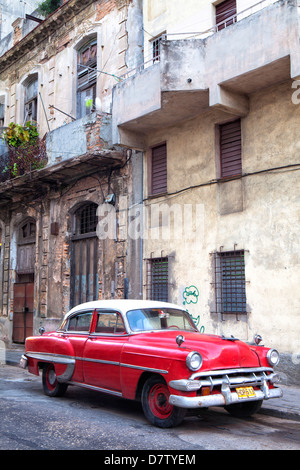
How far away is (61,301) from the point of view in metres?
15.1

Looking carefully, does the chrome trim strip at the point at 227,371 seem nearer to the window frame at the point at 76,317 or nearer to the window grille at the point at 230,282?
the window frame at the point at 76,317

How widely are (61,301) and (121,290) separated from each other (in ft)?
9.79

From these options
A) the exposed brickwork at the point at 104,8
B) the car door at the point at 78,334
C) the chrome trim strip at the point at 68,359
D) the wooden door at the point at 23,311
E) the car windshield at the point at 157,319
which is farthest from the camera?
the wooden door at the point at 23,311

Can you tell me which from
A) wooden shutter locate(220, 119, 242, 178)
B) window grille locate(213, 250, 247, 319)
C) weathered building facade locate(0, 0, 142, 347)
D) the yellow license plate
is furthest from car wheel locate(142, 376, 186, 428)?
weathered building facade locate(0, 0, 142, 347)

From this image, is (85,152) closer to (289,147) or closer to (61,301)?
(61,301)

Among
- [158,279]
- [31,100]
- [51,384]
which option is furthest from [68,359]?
[31,100]

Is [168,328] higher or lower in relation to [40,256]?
lower

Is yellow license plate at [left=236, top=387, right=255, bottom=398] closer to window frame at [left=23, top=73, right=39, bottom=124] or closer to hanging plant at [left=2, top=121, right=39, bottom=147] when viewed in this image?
hanging plant at [left=2, top=121, right=39, bottom=147]

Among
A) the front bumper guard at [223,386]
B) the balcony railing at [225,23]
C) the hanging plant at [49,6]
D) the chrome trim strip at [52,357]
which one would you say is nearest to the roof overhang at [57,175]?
the balcony railing at [225,23]

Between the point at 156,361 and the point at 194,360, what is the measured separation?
57 cm

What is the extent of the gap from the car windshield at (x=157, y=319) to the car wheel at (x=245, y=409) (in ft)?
4.16

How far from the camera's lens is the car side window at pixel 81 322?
7.52 meters

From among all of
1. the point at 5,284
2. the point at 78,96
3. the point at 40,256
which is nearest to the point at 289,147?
the point at 78,96

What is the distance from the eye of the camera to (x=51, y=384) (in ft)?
26.1
